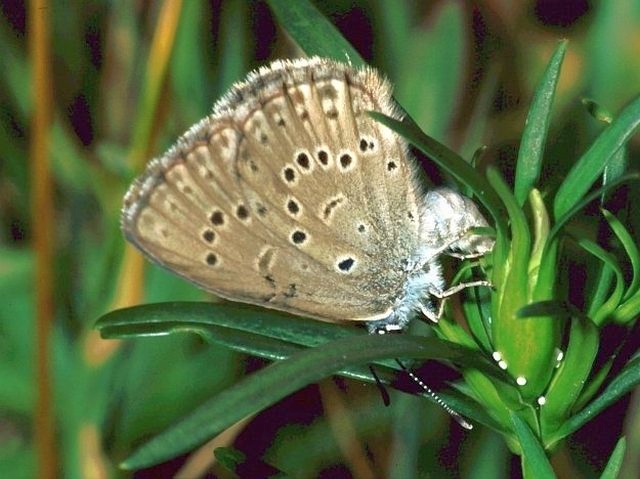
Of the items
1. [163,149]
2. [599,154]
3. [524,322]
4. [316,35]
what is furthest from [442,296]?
[163,149]

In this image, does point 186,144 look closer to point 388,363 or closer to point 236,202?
point 236,202

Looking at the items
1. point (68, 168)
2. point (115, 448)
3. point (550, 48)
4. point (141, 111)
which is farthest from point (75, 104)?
point (550, 48)

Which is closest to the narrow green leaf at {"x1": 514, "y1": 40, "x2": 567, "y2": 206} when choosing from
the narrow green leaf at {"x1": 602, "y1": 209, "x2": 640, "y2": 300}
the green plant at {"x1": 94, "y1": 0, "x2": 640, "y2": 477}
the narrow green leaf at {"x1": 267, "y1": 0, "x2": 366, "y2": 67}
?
the green plant at {"x1": 94, "y1": 0, "x2": 640, "y2": 477}

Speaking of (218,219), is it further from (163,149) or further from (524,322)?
(163,149)

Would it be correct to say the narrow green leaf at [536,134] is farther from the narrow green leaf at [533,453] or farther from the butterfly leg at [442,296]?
the narrow green leaf at [533,453]

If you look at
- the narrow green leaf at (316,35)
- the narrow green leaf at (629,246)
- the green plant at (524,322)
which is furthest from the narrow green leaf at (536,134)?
the narrow green leaf at (316,35)

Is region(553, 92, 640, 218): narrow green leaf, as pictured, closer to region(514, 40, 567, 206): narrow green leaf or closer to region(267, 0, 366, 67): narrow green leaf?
region(514, 40, 567, 206): narrow green leaf
